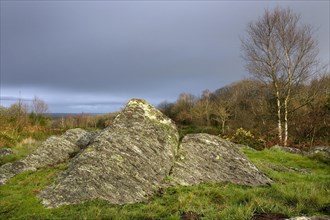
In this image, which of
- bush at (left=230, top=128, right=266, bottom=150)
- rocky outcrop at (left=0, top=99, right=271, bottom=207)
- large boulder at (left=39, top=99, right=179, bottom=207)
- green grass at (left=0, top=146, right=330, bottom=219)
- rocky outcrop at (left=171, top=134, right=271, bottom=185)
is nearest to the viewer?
green grass at (left=0, top=146, right=330, bottom=219)

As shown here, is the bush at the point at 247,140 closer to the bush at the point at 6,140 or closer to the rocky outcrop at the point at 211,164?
the rocky outcrop at the point at 211,164

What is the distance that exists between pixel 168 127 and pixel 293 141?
23.1m

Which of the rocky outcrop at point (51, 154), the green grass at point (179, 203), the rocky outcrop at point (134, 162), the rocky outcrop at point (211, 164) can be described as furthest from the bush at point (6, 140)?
the rocky outcrop at point (211, 164)

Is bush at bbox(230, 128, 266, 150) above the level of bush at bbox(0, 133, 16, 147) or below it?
below

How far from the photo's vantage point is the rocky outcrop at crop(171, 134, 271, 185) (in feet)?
35.8

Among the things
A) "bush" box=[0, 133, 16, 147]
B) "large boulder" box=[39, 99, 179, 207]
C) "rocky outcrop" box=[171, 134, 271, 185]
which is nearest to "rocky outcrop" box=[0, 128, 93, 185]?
"large boulder" box=[39, 99, 179, 207]

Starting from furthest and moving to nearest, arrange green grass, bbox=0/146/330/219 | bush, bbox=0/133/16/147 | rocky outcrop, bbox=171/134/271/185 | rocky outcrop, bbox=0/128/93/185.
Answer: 1. bush, bbox=0/133/16/147
2. rocky outcrop, bbox=0/128/93/185
3. rocky outcrop, bbox=171/134/271/185
4. green grass, bbox=0/146/330/219

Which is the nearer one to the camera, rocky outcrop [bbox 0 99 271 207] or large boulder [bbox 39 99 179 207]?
large boulder [bbox 39 99 179 207]

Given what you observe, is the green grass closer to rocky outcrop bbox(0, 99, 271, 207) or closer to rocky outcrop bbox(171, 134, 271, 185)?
rocky outcrop bbox(0, 99, 271, 207)

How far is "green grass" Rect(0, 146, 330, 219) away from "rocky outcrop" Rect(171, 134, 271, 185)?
68cm

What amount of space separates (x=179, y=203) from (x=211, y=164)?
14.1 ft

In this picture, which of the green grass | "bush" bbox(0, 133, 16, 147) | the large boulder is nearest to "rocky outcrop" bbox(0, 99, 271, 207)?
the large boulder

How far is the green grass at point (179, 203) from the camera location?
6824 mm

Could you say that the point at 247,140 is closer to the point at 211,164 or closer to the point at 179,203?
the point at 211,164
